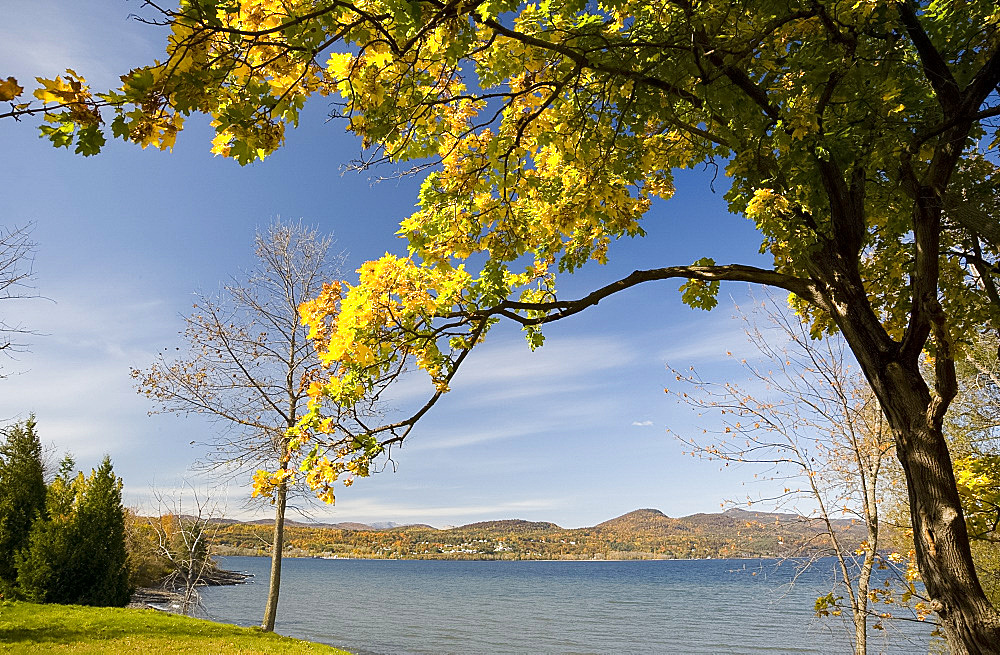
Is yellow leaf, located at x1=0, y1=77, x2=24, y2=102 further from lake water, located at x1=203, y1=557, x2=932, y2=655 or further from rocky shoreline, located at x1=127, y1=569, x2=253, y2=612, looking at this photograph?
rocky shoreline, located at x1=127, y1=569, x2=253, y2=612

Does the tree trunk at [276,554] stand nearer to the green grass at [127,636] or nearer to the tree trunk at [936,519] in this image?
the green grass at [127,636]

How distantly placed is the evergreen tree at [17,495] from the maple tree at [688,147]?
2127 centimetres

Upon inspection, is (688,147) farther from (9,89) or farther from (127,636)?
(127,636)

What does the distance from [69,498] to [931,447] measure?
2566 cm

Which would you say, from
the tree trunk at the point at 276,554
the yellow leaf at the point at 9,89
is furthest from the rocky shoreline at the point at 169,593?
the yellow leaf at the point at 9,89

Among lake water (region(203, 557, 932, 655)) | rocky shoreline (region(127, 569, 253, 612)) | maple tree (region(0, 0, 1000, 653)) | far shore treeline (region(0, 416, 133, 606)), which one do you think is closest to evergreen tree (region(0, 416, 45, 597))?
far shore treeline (region(0, 416, 133, 606))

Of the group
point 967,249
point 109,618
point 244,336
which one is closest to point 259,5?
point 967,249

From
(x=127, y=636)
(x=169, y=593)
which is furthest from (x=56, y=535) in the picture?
(x=127, y=636)

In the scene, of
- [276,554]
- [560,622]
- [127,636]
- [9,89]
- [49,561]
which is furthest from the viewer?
[560,622]

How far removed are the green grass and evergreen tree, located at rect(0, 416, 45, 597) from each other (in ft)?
18.7

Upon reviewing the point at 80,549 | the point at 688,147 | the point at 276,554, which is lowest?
the point at 80,549

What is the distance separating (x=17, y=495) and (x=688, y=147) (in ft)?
77.6

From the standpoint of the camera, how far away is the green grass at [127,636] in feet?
31.4

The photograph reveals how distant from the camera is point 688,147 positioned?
4332 mm
